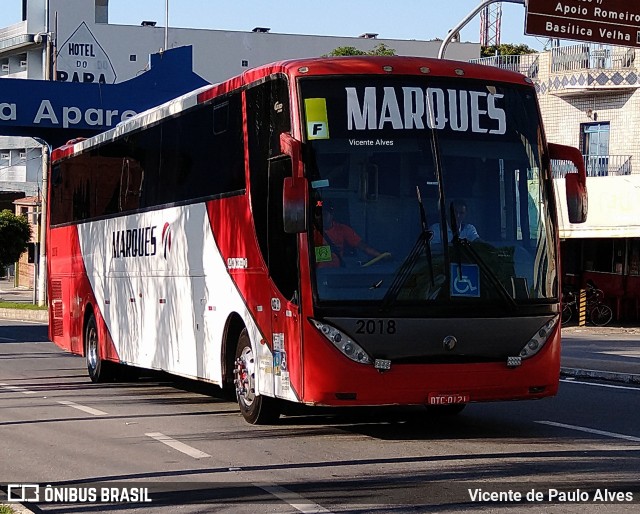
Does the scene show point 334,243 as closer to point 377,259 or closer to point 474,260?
point 377,259

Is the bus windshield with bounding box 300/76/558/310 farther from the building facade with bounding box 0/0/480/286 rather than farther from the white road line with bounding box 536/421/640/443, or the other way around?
the building facade with bounding box 0/0/480/286

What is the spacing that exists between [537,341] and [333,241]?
7.03 feet

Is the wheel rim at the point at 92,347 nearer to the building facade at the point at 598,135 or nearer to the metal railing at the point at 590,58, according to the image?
the building facade at the point at 598,135

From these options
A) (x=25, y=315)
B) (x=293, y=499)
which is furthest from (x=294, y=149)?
(x=25, y=315)

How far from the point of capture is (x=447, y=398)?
11.0 m

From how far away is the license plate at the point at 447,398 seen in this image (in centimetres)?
1098

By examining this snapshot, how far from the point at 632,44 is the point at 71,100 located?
1373 centimetres

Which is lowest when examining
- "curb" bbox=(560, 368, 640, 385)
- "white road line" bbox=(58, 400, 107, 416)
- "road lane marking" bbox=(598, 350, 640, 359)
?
"road lane marking" bbox=(598, 350, 640, 359)

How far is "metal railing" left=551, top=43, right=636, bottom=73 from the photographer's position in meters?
37.3

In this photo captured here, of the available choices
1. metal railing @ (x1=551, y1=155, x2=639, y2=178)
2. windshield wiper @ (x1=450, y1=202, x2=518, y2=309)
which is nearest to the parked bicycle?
metal railing @ (x1=551, y1=155, x2=639, y2=178)

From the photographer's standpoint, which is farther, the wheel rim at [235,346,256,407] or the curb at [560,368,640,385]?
the curb at [560,368,640,385]

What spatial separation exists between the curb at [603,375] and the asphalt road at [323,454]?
193 centimetres

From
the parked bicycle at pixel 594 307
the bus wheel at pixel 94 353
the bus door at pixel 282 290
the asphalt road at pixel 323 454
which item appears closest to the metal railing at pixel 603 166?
the parked bicycle at pixel 594 307

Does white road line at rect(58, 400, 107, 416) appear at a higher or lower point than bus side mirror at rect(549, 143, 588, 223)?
lower
